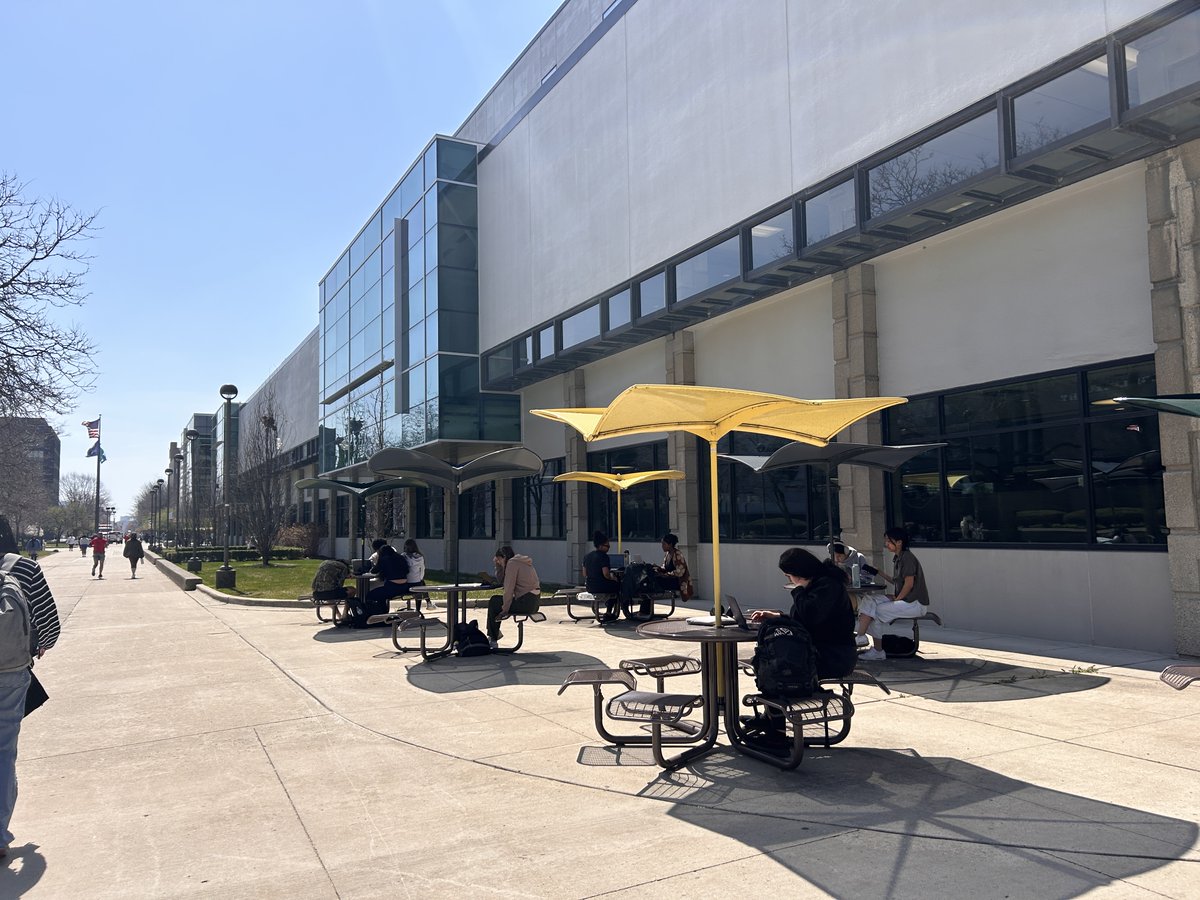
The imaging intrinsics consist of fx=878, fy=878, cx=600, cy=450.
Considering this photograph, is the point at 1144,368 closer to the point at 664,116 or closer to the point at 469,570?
the point at 664,116

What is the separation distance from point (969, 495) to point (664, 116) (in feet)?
37.0

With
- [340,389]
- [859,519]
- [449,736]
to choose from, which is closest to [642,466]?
[859,519]

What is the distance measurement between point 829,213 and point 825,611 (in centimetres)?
1064

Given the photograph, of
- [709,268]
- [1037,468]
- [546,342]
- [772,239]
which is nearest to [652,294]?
[709,268]

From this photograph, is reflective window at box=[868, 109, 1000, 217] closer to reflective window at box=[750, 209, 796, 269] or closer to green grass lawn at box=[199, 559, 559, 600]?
reflective window at box=[750, 209, 796, 269]

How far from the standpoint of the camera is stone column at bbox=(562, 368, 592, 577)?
2481 centimetres

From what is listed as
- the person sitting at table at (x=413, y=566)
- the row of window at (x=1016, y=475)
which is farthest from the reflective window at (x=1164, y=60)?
the person sitting at table at (x=413, y=566)

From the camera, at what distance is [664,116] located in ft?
65.5

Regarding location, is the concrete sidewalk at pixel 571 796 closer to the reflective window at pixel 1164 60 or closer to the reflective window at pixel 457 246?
the reflective window at pixel 1164 60

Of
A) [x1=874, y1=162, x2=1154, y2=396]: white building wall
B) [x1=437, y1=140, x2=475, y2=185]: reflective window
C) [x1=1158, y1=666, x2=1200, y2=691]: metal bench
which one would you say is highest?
[x1=437, y1=140, x2=475, y2=185]: reflective window

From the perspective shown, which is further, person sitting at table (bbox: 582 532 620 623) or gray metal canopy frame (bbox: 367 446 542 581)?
person sitting at table (bbox: 582 532 620 623)

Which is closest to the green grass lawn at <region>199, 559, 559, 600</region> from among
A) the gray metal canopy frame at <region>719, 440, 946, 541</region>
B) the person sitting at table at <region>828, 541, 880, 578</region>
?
the gray metal canopy frame at <region>719, 440, 946, 541</region>

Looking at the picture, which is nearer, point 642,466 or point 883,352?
point 883,352

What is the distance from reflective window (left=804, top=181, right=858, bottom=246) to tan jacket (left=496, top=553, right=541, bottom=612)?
7.78 meters
